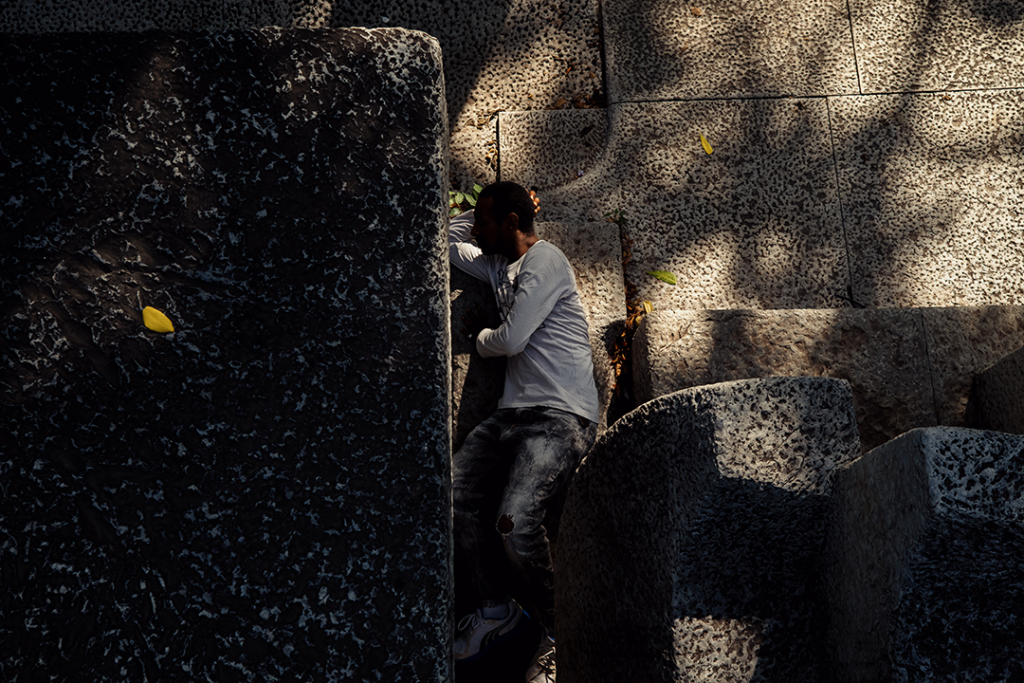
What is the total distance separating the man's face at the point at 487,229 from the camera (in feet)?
8.50

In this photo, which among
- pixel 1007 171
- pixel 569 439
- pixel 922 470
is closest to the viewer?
pixel 922 470

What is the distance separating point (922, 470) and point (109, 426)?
1.29 metres

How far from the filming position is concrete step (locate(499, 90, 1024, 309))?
2836 mm

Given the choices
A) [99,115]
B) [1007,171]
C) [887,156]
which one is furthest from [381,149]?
[1007,171]

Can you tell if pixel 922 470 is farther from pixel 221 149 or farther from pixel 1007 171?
pixel 1007 171

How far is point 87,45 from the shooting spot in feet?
4.00

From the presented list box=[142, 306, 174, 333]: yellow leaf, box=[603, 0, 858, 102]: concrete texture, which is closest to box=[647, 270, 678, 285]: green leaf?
box=[603, 0, 858, 102]: concrete texture

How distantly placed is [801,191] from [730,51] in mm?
736

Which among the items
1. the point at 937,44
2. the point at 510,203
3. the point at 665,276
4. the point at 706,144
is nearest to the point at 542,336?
the point at 510,203

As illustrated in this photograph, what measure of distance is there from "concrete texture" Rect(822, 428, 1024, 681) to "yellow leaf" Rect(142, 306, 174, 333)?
4.05ft

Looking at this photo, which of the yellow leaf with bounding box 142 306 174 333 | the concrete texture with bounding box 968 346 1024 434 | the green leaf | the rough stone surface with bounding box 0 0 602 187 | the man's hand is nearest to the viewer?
the yellow leaf with bounding box 142 306 174 333

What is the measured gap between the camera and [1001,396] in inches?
87.8

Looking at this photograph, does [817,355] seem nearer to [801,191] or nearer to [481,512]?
[801,191]

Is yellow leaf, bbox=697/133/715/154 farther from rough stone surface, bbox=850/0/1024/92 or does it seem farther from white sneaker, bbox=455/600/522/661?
white sneaker, bbox=455/600/522/661
